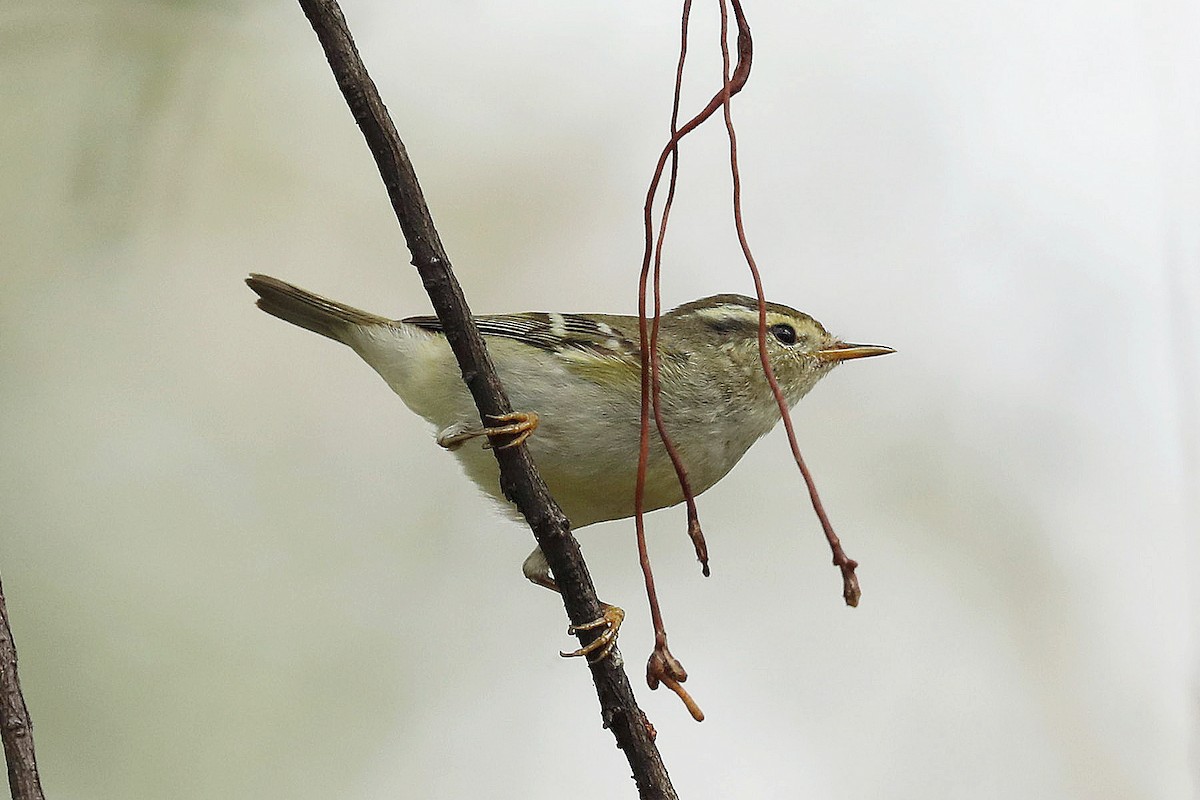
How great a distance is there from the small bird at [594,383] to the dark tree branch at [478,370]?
0.55 meters

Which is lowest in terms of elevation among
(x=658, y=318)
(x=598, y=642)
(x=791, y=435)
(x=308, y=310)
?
(x=598, y=642)

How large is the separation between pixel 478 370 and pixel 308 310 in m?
1.11

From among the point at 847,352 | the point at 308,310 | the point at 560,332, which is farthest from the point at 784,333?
the point at 308,310

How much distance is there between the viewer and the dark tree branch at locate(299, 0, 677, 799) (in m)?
1.40

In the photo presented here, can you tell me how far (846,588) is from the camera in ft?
4.14

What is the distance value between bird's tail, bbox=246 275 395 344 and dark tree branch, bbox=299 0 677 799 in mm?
1013

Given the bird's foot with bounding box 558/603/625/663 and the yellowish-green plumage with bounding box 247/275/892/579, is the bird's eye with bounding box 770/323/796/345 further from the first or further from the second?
the bird's foot with bounding box 558/603/625/663

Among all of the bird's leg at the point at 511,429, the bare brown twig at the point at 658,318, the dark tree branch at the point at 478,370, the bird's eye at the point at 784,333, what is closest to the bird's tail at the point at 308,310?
the bird's leg at the point at 511,429

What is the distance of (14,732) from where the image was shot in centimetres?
→ 126

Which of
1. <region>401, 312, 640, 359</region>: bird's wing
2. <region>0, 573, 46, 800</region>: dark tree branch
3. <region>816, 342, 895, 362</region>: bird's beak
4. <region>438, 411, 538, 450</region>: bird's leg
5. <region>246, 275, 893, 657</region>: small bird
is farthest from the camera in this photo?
<region>816, 342, 895, 362</region>: bird's beak

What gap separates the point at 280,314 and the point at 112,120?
1091mm

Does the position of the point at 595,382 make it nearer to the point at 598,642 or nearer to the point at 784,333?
the point at 784,333

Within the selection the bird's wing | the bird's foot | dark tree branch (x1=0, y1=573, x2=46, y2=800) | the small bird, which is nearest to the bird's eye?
the small bird

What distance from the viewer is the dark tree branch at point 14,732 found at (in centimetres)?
124
